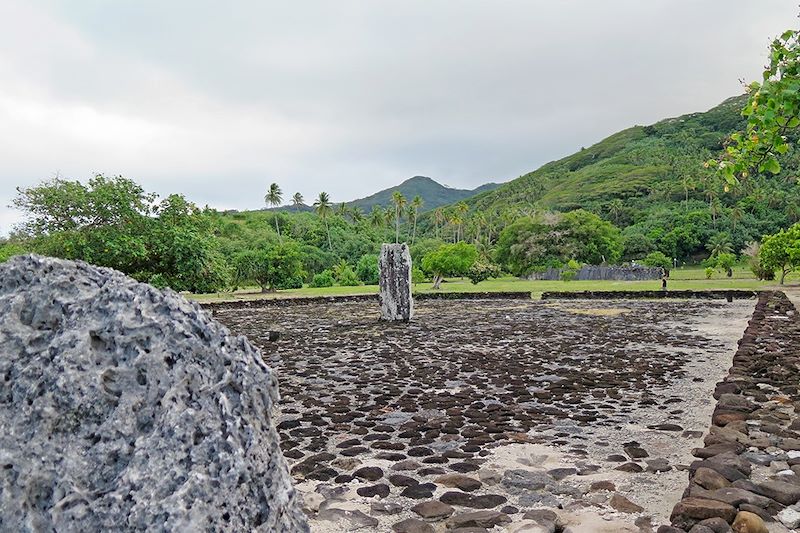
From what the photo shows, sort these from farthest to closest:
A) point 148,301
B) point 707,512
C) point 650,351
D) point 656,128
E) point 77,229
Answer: point 656,128 → point 77,229 → point 650,351 → point 707,512 → point 148,301

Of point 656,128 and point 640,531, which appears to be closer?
point 640,531

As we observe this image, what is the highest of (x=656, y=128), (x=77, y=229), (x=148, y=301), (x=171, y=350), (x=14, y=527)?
(x=656, y=128)

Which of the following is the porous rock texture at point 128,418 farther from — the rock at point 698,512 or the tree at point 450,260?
the tree at point 450,260

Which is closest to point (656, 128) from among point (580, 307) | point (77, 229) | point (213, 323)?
point (580, 307)

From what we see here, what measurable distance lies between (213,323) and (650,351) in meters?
11.5

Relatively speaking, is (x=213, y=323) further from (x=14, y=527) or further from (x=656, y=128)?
(x=656, y=128)

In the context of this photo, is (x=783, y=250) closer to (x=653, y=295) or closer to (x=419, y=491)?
(x=653, y=295)

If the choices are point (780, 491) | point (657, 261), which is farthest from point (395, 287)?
point (657, 261)

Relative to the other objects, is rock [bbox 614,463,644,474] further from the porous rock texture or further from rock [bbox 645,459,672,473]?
the porous rock texture

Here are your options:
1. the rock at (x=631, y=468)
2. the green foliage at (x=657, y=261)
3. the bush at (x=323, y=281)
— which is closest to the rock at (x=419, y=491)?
the rock at (x=631, y=468)

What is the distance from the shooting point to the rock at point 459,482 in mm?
4711

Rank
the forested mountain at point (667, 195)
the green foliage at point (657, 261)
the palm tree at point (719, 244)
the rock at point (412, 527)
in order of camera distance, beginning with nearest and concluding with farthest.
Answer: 1. the rock at point (412, 527)
2. the green foliage at point (657, 261)
3. the palm tree at point (719, 244)
4. the forested mountain at point (667, 195)

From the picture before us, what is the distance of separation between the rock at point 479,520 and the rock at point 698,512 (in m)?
1.06

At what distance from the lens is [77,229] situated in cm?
2128
